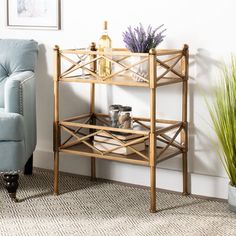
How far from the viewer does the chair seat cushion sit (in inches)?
117

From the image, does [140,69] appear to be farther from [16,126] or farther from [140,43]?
[16,126]

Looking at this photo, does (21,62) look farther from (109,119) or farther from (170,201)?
(170,201)

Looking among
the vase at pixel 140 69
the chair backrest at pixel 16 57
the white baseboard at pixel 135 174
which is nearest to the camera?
the vase at pixel 140 69

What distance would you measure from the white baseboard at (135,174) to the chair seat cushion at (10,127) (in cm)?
70

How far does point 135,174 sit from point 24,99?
0.81 m

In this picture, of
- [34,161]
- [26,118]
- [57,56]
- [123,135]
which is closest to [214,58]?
[123,135]

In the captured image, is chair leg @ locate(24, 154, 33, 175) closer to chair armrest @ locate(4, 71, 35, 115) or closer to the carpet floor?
the carpet floor

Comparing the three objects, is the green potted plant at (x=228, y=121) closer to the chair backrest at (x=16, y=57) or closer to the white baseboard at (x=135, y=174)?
the white baseboard at (x=135, y=174)

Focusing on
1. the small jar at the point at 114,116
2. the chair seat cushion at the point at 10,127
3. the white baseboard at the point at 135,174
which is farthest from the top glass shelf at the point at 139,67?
the white baseboard at the point at 135,174

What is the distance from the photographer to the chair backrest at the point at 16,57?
352 centimetres

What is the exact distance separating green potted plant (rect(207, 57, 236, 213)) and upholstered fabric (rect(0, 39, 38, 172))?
3.32ft

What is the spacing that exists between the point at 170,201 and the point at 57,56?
100cm

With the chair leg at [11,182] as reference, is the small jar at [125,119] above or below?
above

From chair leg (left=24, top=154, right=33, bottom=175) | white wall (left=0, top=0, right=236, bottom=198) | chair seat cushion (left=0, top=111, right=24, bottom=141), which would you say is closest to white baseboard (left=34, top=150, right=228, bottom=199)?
white wall (left=0, top=0, right=236, bottom=198)
